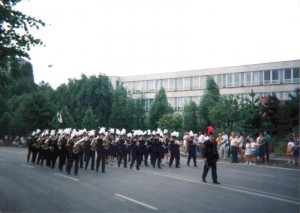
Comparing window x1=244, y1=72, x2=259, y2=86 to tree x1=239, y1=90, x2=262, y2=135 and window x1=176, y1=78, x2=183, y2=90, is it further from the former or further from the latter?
tree x1=239, y1=90, x2=262, y2=135

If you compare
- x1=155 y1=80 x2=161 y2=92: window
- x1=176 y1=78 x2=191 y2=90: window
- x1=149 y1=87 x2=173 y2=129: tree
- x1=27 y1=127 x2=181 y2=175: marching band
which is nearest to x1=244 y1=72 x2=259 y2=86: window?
x1=176 y1=78 x2=191 y2=90: window

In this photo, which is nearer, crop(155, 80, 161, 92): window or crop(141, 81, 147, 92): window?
crop(155, 80, 161, 92): window

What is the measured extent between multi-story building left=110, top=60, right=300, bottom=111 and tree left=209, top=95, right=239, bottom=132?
87.6 feet

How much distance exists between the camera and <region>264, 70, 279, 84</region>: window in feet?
187

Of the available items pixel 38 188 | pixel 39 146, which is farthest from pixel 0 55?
pixel 39 146

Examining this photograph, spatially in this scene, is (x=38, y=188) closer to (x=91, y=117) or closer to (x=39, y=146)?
(x=39, y=146)

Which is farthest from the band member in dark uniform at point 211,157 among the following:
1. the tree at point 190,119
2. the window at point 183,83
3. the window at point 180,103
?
the window at point 183,83

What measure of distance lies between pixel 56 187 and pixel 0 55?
5.09 meters

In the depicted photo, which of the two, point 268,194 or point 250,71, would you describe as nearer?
point 268,194

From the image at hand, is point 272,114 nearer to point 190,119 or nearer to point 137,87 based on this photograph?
point 190,119

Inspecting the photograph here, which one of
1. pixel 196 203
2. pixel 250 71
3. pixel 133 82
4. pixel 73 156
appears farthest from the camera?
pixel 133 82

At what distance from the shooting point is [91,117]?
5728cm

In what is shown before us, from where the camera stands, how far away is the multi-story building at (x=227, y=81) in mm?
55688

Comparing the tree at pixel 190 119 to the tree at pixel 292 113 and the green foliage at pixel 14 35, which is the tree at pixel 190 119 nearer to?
the tree at pixel 292 113
